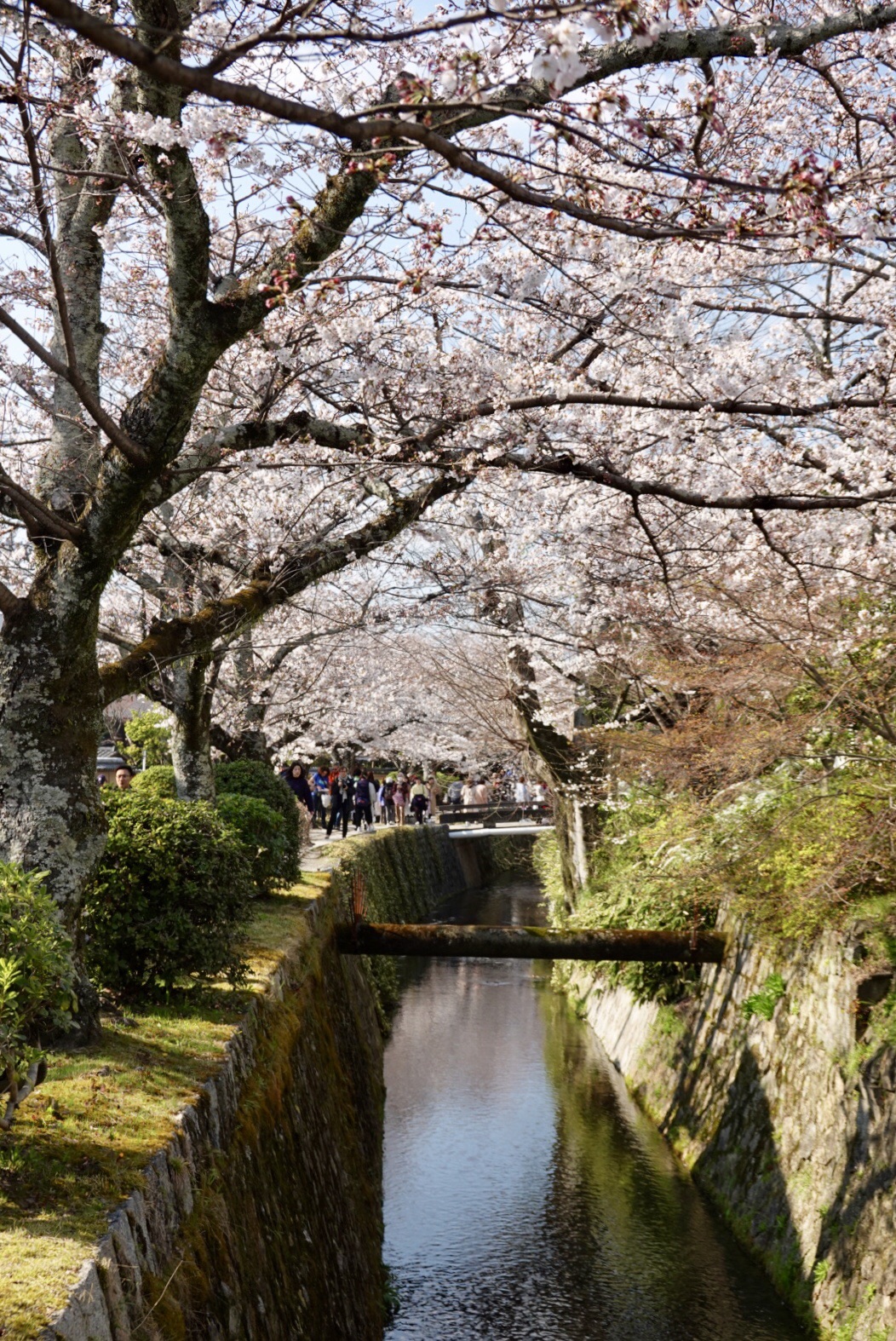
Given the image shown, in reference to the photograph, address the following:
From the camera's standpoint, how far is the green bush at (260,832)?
11930 mm

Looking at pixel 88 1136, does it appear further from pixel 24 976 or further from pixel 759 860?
pixel 759 860

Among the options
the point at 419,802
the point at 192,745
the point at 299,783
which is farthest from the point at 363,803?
the point at 192,745

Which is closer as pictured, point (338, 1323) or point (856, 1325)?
point (338, 1323)

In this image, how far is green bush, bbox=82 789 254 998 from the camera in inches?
287

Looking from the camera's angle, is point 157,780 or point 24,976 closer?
point 24,976

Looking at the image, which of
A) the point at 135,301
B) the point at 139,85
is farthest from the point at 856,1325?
the point at 135,301

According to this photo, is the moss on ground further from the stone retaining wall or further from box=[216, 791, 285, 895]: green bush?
the stone retaining wall

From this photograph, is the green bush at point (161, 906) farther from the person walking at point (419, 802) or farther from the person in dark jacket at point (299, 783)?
the person walking at point (419, 802)

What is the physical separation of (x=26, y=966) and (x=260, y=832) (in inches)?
311

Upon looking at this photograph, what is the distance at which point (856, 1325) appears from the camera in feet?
23.9

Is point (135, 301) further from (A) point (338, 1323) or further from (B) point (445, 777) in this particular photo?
(B) point (445, 777)

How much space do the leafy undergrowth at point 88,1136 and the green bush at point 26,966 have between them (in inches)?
15.8

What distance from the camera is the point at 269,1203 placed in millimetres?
5863

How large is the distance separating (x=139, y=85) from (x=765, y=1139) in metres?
9.16
